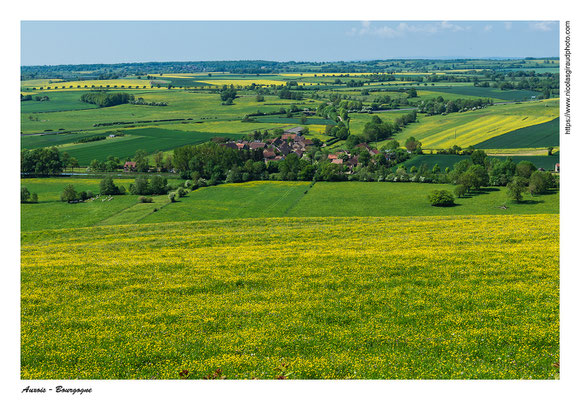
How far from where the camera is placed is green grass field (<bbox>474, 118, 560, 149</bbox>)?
352 ft

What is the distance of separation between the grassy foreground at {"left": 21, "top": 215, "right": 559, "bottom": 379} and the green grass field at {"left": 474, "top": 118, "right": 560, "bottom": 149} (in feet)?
299

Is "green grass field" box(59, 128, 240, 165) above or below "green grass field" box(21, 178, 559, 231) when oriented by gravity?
above

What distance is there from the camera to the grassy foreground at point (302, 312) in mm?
13938

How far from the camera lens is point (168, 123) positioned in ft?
539

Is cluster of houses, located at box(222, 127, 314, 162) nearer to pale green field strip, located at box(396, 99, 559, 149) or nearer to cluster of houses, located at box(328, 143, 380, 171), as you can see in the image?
cluster of houses, located at box(328, 143, 380, 171)

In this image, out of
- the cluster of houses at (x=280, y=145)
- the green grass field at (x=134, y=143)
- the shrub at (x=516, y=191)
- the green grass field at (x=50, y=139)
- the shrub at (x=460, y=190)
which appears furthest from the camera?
the green grass field at (x=134, y=143)

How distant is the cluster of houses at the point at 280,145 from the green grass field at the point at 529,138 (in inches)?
1784

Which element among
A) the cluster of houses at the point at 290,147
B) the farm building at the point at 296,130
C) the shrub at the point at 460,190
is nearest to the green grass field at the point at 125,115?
the farm building at the point at 296,130

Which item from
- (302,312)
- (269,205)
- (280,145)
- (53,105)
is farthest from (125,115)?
(302,312)

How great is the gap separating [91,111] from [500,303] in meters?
190

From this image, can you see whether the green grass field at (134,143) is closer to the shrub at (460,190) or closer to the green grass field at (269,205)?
the green grass field at (269,205)

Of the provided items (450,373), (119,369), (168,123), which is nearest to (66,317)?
(119,369)

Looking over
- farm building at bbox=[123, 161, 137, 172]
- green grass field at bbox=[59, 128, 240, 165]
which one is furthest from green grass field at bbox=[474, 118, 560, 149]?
farm building at bbox=[123, 161, 137, 172]

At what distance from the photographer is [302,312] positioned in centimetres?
1728
